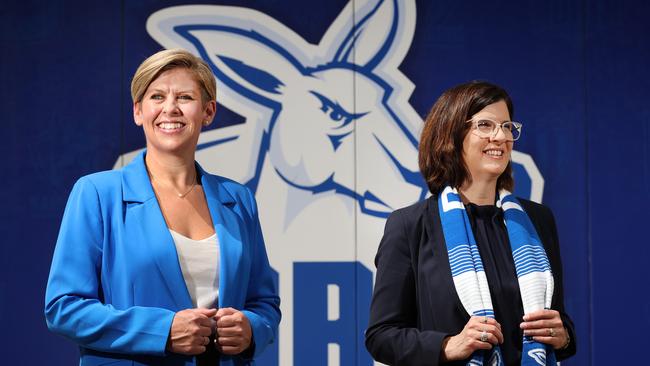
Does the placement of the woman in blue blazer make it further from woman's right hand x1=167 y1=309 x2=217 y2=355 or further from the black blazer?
the black blazer

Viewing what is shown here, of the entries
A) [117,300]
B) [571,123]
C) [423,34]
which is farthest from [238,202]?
[571,123]

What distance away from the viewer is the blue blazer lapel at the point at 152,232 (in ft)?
6.92

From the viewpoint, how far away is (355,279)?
4250mm

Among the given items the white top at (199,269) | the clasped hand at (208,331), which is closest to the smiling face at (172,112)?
the white top at (199,269)

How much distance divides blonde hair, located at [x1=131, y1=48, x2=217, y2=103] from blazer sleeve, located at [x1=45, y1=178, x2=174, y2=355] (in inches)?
15.4

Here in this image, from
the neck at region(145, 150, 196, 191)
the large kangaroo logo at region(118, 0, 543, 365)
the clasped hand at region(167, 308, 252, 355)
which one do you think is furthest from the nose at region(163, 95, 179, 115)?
the large kangaroo logo at region(118, 0, 543, 365)

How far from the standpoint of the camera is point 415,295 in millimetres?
2422

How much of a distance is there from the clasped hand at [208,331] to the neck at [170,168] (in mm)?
400

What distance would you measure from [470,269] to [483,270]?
0.06 meters

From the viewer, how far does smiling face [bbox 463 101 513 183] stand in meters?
2.45

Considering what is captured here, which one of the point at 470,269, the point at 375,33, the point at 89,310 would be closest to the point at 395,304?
the point at 470,269

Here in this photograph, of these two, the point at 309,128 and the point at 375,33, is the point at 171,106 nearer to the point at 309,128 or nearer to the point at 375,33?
the point at 309,128

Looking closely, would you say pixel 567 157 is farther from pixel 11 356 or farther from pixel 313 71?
pixel 11 356

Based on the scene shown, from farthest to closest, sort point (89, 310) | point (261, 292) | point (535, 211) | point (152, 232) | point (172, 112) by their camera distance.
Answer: point (535, 211), point (261, 292), point (172, 112), point (152, 232), point (89, 310)
